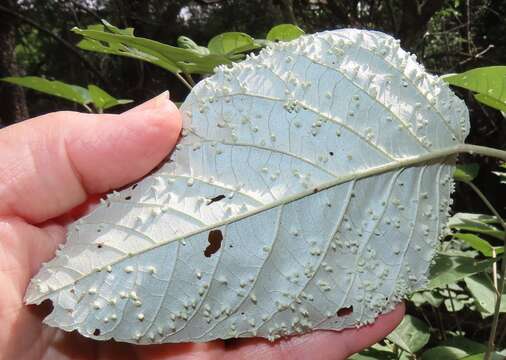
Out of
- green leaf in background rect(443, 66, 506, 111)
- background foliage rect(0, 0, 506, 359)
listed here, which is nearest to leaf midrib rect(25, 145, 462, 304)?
green leaf in background rect(443, 66, 506, 111)

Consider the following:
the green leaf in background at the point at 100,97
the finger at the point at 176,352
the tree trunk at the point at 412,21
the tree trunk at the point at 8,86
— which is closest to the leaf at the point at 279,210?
the finger at the point at 176,352

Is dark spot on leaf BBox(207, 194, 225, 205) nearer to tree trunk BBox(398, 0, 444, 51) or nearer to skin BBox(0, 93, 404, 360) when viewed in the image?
skin BBox(0, 93, 404, 360)

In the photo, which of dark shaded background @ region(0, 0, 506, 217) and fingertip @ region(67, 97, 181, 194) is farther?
dark shaded background @ region(0, 0, 506, 217)

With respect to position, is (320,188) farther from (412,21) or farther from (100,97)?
(412,21)

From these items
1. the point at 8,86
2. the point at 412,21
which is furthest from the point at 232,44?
the point at 8,86

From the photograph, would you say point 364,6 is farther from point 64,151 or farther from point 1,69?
point 64,151

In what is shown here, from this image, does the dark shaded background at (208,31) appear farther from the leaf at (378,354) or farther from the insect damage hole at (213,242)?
the insect damage hole at (213,242)
